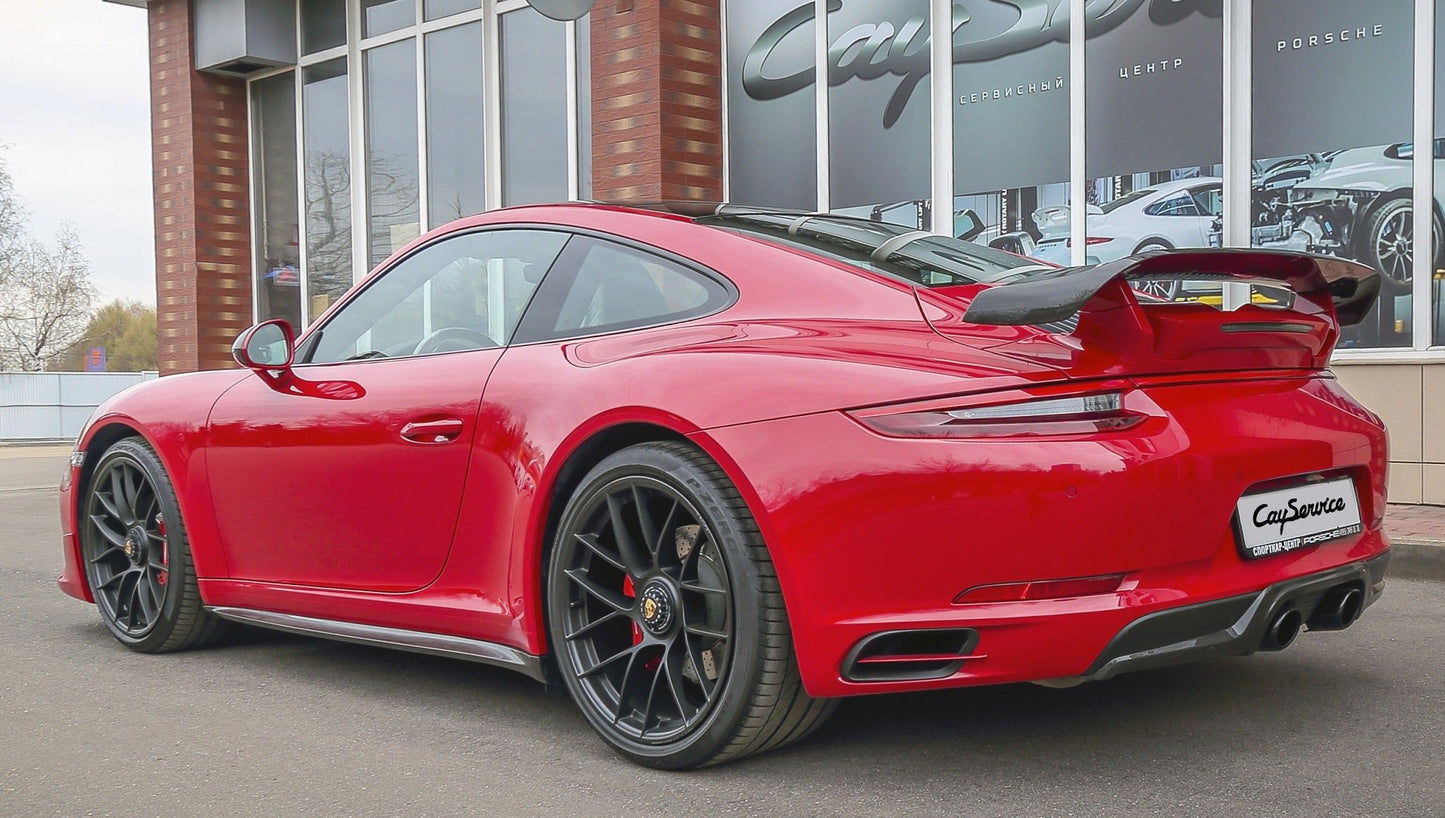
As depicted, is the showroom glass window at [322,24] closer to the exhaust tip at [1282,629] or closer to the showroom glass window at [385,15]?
the showroom glass window at [385,15]

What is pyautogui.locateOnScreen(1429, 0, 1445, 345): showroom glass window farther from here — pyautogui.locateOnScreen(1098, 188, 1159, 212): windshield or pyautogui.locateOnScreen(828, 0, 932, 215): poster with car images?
pyautogui.locateOnScreen(828, 0, 932, 215): poster with car images

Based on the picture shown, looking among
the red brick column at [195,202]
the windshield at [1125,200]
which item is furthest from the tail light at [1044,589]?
the red brick column at [195,202]

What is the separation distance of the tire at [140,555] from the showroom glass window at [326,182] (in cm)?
848

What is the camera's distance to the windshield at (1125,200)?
25.7ft

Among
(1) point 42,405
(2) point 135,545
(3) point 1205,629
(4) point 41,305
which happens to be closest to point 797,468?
(3) point 1205,629

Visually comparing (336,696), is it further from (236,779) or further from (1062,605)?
(1062,605)

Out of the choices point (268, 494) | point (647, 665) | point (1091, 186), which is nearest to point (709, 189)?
point (1091, 186)

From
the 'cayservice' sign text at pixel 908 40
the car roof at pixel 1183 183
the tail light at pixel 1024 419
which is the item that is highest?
the 'cayservice' sign text at pixel 908 40

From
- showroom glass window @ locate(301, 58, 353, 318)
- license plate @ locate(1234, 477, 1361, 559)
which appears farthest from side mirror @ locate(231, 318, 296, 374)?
showroom glass window @ locate(301, 58, 353, 318)

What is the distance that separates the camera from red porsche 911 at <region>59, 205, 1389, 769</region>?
8.11 feet

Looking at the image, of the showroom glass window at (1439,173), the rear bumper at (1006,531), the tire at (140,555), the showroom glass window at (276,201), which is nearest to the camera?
the rear bumper at (1006,531)

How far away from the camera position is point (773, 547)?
2.62 meters

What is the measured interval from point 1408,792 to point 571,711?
1.93 m

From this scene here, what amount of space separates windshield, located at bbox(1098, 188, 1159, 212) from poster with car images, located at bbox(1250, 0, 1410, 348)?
60 centimetres
